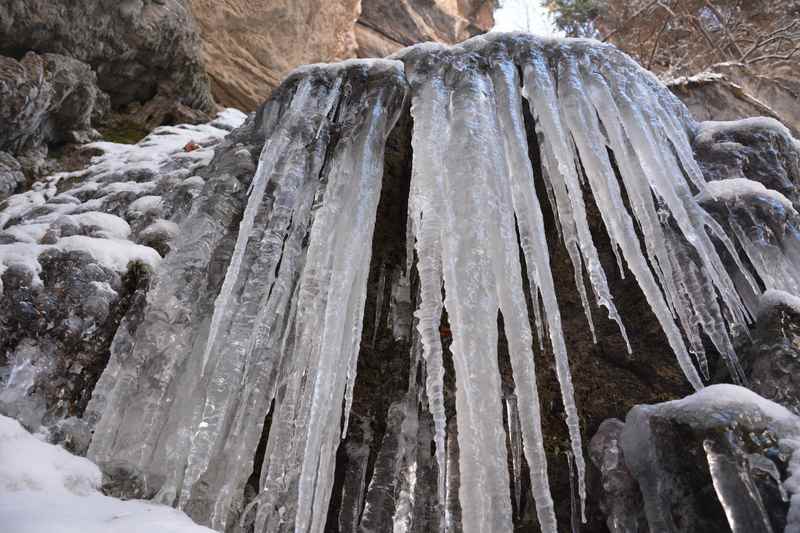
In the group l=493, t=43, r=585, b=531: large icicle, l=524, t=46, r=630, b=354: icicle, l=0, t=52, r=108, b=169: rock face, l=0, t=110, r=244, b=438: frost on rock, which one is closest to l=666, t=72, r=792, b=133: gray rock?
l=524, t=46, r=630, b=354: icicle

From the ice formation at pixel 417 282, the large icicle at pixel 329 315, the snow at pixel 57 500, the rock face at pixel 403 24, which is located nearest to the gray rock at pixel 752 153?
the ice formation at pixel 417 282

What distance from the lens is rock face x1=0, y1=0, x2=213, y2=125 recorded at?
4234 millimetres

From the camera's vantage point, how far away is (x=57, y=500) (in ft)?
4.93

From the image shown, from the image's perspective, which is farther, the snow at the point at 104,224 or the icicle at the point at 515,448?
the snow at the point at 104,224

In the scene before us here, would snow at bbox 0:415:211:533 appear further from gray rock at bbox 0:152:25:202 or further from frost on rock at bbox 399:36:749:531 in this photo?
gray rock at bbox 0:152:25:202

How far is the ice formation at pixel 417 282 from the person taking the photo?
1.98m

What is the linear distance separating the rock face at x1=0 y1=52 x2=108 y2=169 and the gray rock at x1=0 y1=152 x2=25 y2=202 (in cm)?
14

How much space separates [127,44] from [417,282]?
3.77 metres

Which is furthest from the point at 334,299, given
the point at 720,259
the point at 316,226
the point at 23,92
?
the point at 23,92

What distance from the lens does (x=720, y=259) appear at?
2.58 meters

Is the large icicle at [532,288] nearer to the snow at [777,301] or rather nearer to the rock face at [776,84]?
the snow at [777,301]

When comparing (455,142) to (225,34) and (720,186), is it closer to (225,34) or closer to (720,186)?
(720,186)

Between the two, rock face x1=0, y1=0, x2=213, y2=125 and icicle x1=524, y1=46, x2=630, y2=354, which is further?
rock face x1=0, y1=0, x2=213, y2=125

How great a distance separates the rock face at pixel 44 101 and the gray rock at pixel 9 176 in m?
0.14
